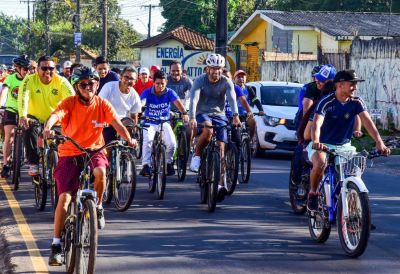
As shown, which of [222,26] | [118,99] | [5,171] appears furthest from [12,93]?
[222,26]

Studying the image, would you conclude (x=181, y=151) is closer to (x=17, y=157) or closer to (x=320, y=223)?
(x=17, y=157)

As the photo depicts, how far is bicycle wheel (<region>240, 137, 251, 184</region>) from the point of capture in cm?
1532

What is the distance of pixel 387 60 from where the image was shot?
26688 millimetres

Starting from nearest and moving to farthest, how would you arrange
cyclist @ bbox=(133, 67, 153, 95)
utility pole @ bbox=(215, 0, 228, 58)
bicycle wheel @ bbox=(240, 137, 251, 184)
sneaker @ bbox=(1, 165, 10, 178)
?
sneaker @ bbox=(1, 165, 10, 178)
bicycle wheel @ bbox=(240, 137, 251, 184)
cyclist @ bbox=(133, 67, 153, 95)
utility pole @ bbox=(215, 0, 228, 58)

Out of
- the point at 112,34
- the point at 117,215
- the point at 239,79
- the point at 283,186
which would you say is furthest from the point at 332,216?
the point at 112,34

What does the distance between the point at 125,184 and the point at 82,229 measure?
461cm

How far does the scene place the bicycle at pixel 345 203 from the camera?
28.4 ft

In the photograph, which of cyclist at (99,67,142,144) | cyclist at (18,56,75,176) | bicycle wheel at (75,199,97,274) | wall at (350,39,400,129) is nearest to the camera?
bicycle wheel at (75,199,97,274)

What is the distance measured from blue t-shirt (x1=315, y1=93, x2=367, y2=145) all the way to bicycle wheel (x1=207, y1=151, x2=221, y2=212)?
2.35 meters

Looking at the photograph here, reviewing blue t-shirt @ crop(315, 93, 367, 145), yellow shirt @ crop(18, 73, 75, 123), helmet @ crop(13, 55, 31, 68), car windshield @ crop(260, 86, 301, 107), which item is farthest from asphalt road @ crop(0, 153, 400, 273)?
car windshield @ crop(260, 86, 301, 107)

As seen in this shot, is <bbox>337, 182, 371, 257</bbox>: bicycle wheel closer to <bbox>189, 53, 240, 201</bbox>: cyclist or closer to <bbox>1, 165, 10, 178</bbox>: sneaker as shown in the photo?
<bbox>189, 53, 240, 201</bbox>: cyclist

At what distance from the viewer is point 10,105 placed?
1491cm

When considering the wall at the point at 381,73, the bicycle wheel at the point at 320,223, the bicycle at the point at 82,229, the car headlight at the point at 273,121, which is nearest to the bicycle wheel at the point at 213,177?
the bicycle wheel at the point at 320,223

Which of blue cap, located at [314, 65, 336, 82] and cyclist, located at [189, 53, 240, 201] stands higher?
blue cap, located at [314, 65, 336, 82]
